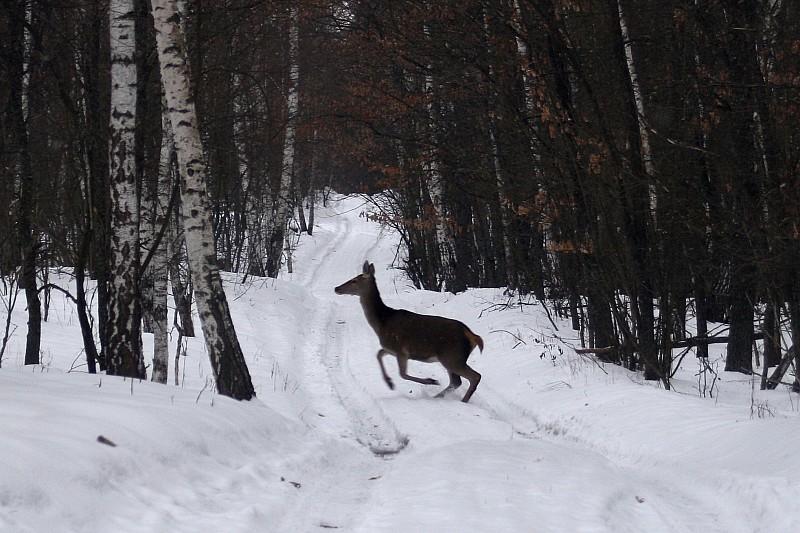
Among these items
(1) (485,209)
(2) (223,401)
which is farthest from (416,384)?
(1) (485,209)

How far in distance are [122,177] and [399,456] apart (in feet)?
14.8

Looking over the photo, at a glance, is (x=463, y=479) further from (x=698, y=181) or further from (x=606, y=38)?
(x=606, y=38)

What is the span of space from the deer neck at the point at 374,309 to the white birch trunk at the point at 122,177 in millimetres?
3840

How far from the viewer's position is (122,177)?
382 inches

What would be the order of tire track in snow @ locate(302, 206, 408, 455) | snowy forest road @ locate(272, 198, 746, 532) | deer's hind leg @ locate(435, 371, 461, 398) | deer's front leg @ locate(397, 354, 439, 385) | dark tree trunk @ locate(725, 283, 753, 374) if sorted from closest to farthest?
snowy forest road @ locate(272, 198, 746, 532), tire track in snow @ locate(302, 206, 408, 455), deer's hind leg @ locate(435, 371, 461, 398), deer's front leg @ locate(397, 354, 439, 385), dark tree trunk @ locate(725, 283, 753, 374)

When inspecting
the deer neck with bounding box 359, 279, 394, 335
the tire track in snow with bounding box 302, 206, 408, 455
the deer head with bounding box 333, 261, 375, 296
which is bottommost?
the tire track in snow with bounding box 302, 206, 408, 455

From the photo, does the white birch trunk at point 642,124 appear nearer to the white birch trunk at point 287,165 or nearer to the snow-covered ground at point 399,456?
the snow-covered ground at point 399,456

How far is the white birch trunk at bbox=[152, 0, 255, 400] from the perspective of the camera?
9.02 m

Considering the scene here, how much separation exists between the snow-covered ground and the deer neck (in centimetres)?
93

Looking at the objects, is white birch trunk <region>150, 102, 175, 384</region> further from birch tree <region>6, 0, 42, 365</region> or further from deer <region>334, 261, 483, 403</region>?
deer <region>334, 261, 483, 403</region>

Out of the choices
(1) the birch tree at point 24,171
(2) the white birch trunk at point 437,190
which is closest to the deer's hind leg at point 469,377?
(1) the birch tree at point 24,171

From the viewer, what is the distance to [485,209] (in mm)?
26391

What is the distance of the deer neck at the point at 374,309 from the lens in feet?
41.5

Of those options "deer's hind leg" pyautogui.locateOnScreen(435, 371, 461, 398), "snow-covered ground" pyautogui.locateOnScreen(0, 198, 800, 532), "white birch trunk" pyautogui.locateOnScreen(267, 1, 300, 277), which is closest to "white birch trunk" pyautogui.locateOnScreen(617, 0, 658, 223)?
"snow-covered ground" pyautogui.locateOnScreen(0, 198, 800, 532)
